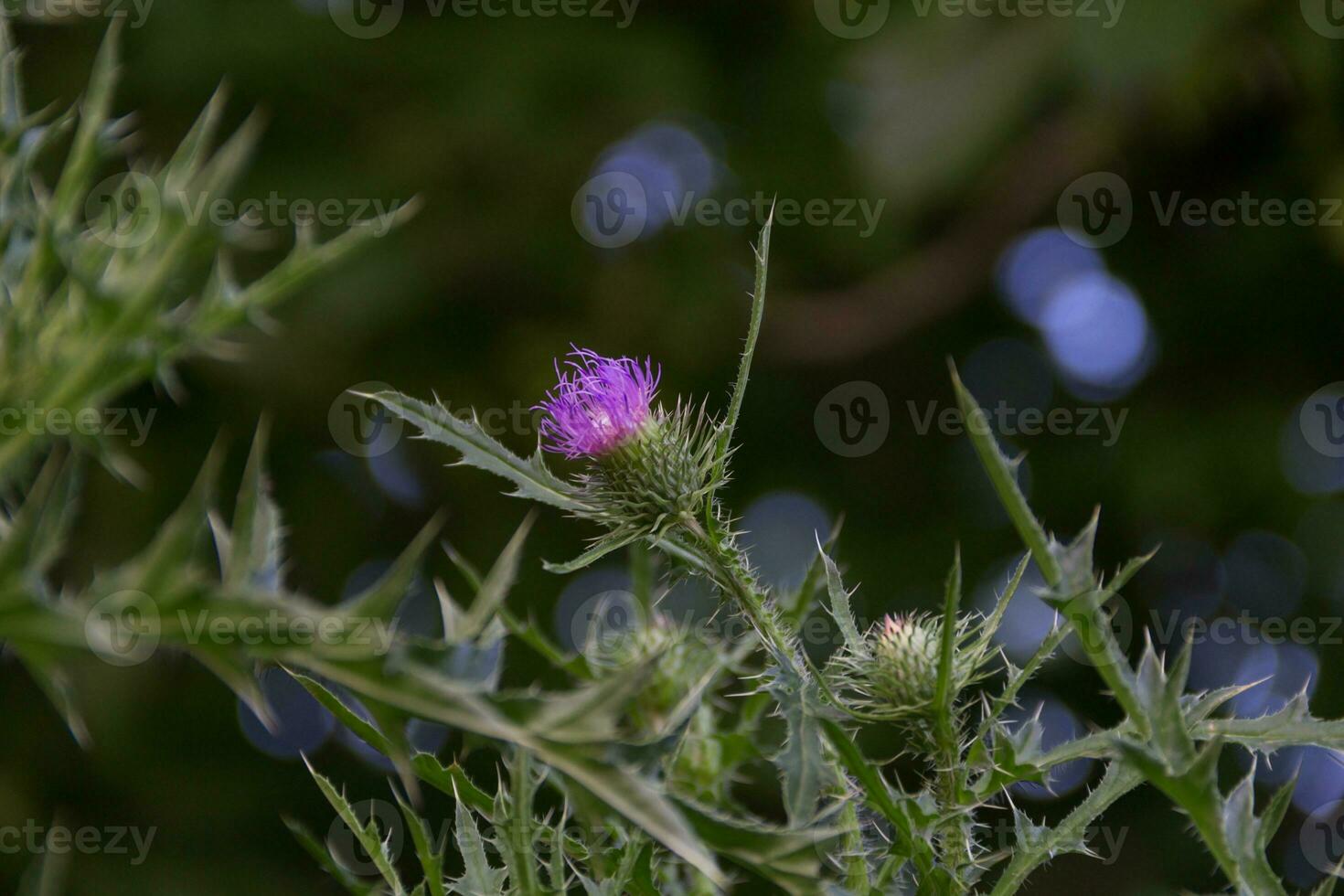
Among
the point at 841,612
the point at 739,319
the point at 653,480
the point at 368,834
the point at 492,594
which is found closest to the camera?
the point at 492,594

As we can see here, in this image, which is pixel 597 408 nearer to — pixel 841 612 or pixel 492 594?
pixel 841 612

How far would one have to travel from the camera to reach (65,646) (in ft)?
1.42

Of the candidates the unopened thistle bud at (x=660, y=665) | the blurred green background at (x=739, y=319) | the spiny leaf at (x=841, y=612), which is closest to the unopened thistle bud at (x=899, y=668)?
the spiny leaf at (x=841, y=612)

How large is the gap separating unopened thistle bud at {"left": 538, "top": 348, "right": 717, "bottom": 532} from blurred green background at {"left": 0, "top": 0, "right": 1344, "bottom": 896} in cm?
231

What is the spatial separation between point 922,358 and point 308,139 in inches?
86.1

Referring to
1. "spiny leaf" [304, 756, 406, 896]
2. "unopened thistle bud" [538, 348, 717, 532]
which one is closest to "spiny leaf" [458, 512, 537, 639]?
"spiny leaf" [304, 756, 406, 896]

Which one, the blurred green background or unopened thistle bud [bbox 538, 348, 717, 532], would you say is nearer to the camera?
unopened thistle bud [bbox 538, 348, 717, 532]

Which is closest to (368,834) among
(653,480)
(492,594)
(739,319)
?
(492,594)

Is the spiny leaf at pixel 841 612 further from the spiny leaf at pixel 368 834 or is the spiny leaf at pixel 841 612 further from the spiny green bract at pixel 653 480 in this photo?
the spiny leaf at pixel 368 834

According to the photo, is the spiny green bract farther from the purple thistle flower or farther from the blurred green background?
the blurred green background

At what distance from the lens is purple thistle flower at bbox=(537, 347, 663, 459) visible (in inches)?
38.6

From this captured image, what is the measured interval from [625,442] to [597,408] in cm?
4

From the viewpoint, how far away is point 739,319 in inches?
161

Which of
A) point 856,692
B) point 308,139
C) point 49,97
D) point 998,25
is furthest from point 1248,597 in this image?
point 49,97
